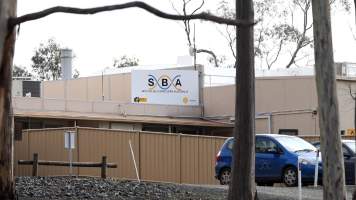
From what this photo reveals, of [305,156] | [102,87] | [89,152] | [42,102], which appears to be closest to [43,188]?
[305,156]

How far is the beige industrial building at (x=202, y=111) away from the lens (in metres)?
36.4

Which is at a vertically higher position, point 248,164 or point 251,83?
point 251,83

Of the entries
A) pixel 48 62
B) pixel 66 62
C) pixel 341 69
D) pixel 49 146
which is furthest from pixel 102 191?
pixel 48 62

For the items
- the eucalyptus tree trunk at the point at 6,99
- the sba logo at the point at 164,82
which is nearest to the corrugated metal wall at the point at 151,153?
the sba logo at the point at 164,82

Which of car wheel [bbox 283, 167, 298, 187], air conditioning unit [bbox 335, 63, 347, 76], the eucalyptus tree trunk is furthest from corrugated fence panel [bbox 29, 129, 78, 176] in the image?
the eucalyptus tree trunk

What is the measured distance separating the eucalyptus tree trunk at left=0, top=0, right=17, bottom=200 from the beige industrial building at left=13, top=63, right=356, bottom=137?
25.5 metres

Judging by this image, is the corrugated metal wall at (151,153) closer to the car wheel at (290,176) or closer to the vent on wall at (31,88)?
Answer: the car wheel at (290,176)

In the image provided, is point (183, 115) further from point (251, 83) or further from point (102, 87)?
point (251, 83)

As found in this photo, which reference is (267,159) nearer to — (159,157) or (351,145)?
(351,145)

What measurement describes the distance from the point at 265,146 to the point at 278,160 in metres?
0.76

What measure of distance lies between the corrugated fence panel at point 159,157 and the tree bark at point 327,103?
15.7 meters

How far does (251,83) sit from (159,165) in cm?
1474

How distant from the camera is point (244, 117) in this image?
13586 millimetres

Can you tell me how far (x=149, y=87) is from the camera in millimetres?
42656
